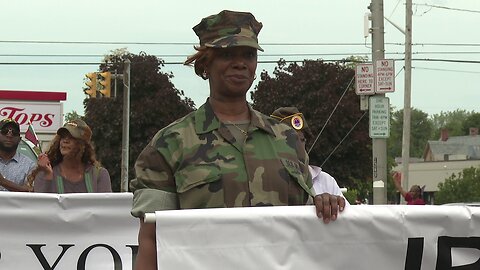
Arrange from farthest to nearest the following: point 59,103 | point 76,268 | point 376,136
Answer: point 59,103 → point 376,136 → point 76,268

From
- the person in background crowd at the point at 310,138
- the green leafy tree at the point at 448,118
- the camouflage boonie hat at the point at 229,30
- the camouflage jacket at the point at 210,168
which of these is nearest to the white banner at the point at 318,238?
the camouflage jacket at the point at 210,168

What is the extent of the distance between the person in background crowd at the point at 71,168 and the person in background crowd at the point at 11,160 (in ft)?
3.31

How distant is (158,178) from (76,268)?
10.4ft

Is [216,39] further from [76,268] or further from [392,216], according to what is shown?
[76,268]

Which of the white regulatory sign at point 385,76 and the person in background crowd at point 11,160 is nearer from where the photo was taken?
the person in background crowd at point 11,160

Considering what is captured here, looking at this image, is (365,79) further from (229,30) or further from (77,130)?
(229,30)

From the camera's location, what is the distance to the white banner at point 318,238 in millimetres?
3727

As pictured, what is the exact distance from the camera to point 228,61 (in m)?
3.77

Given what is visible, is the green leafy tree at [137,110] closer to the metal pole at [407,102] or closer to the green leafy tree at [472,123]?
the metal pole at [407,102]

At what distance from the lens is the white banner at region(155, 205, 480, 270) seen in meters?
3.73

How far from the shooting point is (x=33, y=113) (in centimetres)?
3303

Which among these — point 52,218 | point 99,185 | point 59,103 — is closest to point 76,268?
point 52,218

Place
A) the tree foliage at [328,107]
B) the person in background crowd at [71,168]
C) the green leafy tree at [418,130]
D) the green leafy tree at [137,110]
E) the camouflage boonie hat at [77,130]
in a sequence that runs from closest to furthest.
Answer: the person in background crowd at [71,168] < the camouflage boonie hat at [77,130] < the tree foliage at [328,107] < the green leafy tree at [137,110] < the green leafy tree at [418,130]

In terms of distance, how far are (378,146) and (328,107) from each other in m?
27.0
